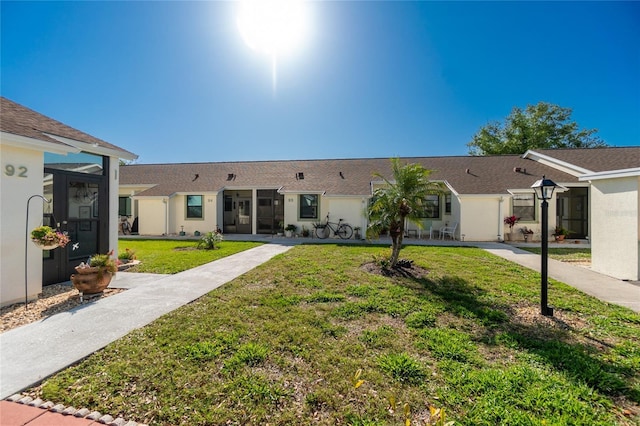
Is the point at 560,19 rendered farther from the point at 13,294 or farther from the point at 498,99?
the point at 13,294

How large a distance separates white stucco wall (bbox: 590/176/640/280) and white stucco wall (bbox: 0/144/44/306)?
557 inches

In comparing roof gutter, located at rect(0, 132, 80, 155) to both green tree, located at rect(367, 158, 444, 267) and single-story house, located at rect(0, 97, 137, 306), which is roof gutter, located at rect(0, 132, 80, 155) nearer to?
single-story house, located at rect(0, 97, 137, 306)

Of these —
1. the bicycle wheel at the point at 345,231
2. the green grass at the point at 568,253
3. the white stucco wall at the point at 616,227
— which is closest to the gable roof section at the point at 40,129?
the bicycle wheel at the point at 345,231

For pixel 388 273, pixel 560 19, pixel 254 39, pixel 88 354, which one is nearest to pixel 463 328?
pixel 388 273

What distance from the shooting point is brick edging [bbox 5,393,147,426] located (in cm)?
217

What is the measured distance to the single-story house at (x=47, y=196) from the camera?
4.83 m

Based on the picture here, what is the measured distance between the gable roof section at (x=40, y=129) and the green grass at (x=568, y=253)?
15.4 m

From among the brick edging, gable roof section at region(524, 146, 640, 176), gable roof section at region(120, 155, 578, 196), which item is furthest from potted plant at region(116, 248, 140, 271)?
gable roof section at region(524, 146, 640, 176)

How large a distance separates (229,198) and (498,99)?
66.9 ft

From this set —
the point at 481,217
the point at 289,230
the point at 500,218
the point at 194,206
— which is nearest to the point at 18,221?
the point at 289,230

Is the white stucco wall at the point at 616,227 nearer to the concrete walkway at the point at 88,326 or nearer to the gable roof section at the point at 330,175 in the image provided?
the gable roof section at the point at 330,175

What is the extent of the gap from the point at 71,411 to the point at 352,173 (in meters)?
17.8

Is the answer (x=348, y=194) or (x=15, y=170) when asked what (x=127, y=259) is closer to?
(x=15, y=170)

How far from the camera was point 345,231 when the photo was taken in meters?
15.5
